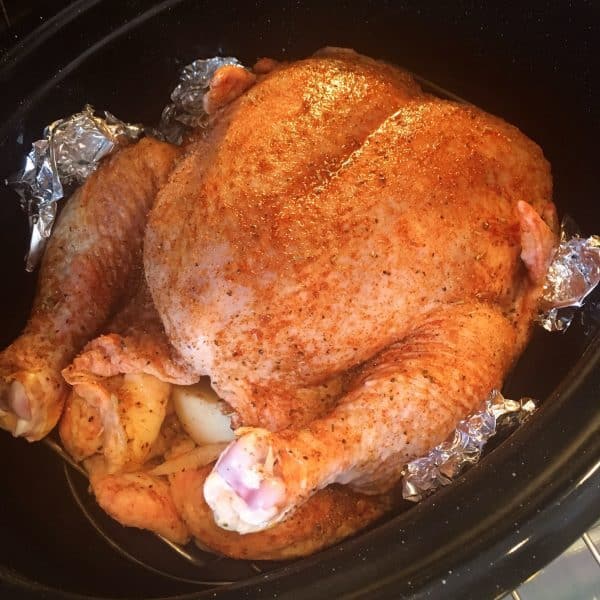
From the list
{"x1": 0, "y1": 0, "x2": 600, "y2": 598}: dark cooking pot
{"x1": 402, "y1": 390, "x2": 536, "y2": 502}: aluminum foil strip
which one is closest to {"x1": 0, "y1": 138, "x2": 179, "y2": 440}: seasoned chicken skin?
{"x1": 0, "y1": 0, "x2": 600, "y2": 598}: dark cooking pot

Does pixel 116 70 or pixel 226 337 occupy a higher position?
pixel 116 70

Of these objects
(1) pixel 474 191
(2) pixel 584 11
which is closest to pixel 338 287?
(1) pixel 474 191

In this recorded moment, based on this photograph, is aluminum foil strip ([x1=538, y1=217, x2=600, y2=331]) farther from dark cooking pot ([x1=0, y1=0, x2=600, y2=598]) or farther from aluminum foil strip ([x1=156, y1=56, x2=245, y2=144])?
aluminum foil strip ([x1=156, y1=56, x2=245, y2=144])

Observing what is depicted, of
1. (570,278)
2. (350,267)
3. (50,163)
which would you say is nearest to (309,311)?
(350,267)

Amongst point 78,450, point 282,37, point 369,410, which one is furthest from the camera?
point 282,37

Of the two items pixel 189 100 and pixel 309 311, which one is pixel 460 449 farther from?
pixel 189 100

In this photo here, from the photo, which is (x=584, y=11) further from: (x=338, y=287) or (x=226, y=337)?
(x=226, y=337)
